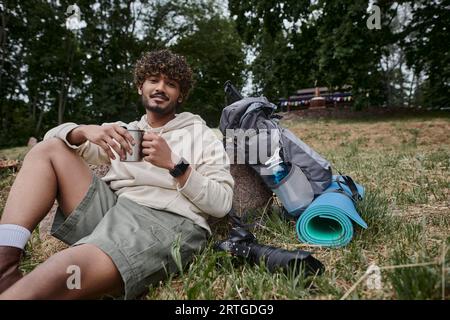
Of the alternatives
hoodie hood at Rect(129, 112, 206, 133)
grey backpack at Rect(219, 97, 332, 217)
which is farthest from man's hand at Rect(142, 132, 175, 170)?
grey backpack at Rect(219, 97, 332, 217)

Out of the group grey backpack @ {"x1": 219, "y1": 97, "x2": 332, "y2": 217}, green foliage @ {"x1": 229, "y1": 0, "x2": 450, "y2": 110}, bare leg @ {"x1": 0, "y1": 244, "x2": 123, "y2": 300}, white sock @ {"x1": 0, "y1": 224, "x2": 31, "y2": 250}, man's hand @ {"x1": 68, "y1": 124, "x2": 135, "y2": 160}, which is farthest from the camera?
green foliage @ {"x1": 229, "y1": 0, "x2": 450, "y2": 110}

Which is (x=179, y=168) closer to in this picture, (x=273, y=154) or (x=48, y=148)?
(x=48, y=148)

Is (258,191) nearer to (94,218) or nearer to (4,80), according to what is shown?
(94,218)

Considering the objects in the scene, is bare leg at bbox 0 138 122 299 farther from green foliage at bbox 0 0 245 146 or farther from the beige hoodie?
green foliage at bbox 0 0 245 146

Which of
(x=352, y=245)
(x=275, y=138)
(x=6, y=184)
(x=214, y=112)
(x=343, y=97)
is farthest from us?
(x=214, y=112)

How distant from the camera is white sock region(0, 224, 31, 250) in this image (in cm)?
177

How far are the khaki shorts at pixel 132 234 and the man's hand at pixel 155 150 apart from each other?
0.34 meters

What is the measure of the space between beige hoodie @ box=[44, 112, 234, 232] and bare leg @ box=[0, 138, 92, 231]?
0.39 feet

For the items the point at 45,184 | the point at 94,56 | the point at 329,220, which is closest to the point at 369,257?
the point at 329,220

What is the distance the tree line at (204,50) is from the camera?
11.3 meters

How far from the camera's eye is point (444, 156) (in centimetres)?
521

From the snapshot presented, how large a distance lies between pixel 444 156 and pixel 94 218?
4.99m

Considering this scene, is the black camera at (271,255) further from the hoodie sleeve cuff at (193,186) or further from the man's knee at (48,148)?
the man's knee at (48,148)

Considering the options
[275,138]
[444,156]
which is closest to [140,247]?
[275,138]
